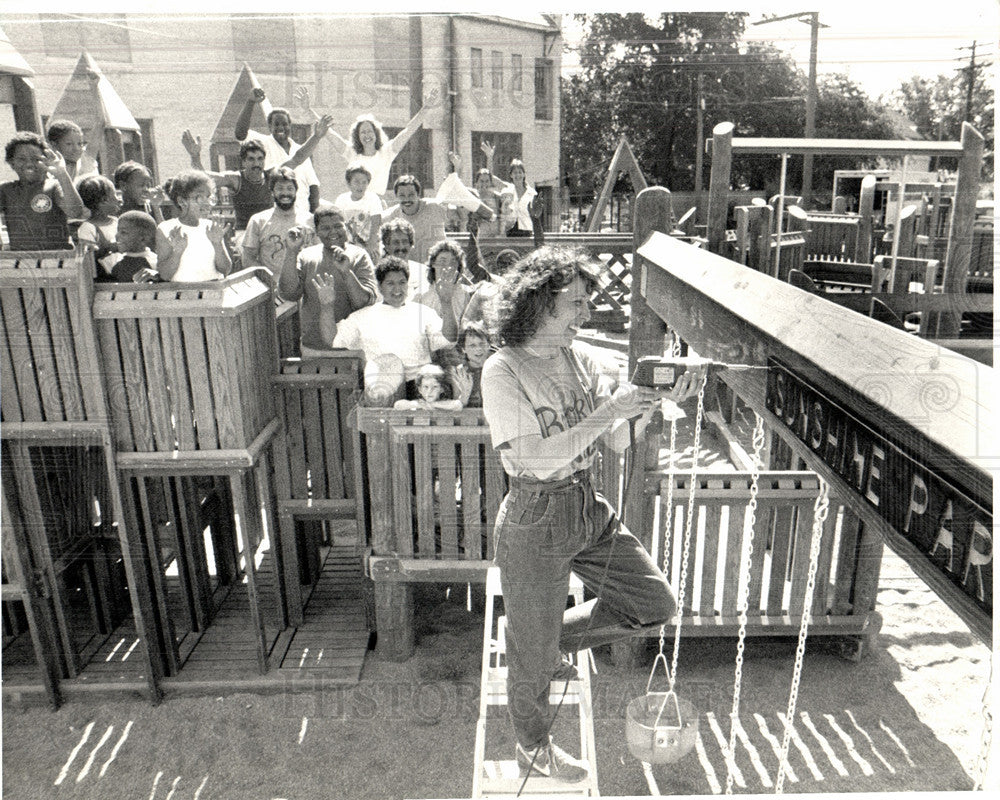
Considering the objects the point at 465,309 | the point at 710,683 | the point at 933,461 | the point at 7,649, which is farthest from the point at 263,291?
the point at 933,461

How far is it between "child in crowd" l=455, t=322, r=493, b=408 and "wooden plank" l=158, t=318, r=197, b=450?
1.00 m

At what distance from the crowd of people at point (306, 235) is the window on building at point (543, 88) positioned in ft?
2.06

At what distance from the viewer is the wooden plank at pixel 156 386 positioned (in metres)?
2.66

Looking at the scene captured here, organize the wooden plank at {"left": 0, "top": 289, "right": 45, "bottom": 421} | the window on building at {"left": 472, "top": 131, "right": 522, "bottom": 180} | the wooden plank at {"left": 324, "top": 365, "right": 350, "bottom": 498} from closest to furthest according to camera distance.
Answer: the wooden plank at {"left": 0, "top": 289, "right": 45, "bottom": 421} < the window on building at {"left": 472, "top": 131, "right": 522, "bottom": 180} < the wooden plank at {"left": 324, "top": 365, "right": 350, "bottom": 498}

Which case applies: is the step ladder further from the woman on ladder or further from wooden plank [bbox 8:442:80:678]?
wooden plank [bbox 8:442:80:678]

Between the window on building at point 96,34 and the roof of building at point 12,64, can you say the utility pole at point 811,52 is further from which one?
the roof of building at point 12,64

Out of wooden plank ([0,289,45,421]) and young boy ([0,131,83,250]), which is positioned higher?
young boy ([0,131,83,250])

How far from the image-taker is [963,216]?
14.2 ft

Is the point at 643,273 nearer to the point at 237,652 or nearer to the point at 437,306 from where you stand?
the point at 437,306

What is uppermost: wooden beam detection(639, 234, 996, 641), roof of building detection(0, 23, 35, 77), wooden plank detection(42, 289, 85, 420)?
roof of building detection(0, 23, 35, 77)

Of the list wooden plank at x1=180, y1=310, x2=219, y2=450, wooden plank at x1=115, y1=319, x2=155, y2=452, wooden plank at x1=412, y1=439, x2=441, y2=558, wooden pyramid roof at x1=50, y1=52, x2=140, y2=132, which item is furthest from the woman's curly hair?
wooden pyramid roof at x1=50, y1=52, x2=140, y2=132

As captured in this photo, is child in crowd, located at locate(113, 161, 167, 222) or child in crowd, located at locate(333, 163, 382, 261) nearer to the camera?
child in crowd, located at locate(113, 161, 167, 222)

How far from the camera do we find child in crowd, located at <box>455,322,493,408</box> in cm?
303

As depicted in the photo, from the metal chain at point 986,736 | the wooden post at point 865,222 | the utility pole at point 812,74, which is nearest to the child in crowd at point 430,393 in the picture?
the utility pole at point 812,74
